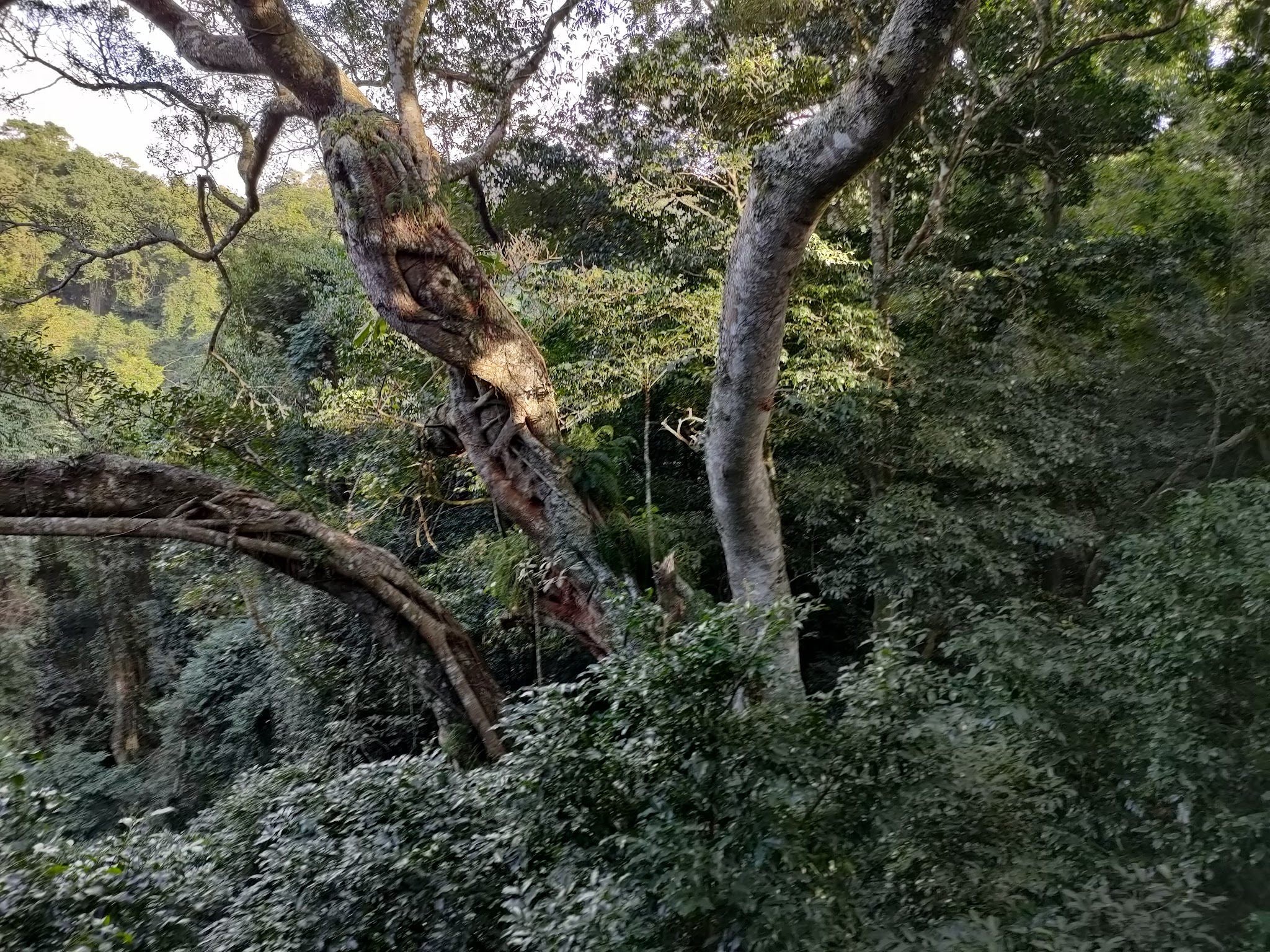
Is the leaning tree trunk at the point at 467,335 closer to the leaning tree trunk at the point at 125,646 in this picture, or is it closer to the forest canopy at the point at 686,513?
the forest canopy at the point at 686,513

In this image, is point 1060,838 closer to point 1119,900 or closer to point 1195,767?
point 1119,900

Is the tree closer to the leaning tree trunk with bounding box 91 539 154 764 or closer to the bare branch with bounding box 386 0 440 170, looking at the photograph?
the bare branch with bounding box 386 0 440 170

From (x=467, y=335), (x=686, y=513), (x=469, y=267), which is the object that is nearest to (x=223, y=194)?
(x=469, y=267)

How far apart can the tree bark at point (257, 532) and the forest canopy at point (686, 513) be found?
26 mm

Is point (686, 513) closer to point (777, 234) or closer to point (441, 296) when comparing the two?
point (441, 296)

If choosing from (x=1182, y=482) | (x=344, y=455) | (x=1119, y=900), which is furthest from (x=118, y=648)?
(x=1182, y=482)

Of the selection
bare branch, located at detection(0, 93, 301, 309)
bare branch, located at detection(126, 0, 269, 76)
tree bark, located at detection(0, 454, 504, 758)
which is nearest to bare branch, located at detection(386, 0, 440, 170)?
bare branch, located at detection(0, 93, 301, 309)

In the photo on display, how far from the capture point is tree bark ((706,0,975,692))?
2316mm

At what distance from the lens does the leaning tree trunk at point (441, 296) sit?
13.7 feet

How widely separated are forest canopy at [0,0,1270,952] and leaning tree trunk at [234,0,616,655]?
3cm

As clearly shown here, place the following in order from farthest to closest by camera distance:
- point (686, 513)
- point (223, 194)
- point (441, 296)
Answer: point (686, 513) → point (223, 194) → point (441, 296)

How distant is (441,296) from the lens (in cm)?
445

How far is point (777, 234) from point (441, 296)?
244cm

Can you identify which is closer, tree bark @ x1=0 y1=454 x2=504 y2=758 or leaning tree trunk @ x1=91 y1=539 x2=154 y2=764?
tree bark @ x1=0 y1=454 x2=504 y2=758
